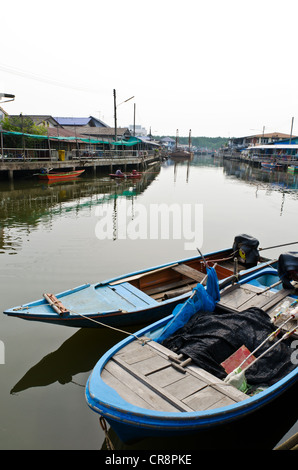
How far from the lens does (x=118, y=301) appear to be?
6.22 metres

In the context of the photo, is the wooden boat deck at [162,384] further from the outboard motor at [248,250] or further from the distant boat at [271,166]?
the distant boat at [271,166]

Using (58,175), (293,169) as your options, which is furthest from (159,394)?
(293,169)

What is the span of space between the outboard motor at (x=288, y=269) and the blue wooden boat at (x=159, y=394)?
2.47m

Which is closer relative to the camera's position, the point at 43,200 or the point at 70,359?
the point at 70,359

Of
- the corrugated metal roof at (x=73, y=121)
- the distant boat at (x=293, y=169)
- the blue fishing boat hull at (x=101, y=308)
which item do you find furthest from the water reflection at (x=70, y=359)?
the corrugated metal roof at (x=73, y=121)

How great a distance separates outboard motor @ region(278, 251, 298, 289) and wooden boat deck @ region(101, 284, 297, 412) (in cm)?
343

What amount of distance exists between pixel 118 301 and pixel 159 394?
2.58 metres

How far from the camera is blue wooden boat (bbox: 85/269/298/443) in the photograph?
3.43 m

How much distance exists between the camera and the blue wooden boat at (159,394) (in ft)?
11.3

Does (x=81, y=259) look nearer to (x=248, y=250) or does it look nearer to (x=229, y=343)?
(x=248, y=250)

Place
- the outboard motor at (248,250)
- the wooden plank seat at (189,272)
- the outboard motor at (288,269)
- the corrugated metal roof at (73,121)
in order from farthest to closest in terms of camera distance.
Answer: the corrugated metal roof at (73,121)
the outboard motor at (248,250)
the wooden plank seat at (189,272)
the outboard motor at (288,269)

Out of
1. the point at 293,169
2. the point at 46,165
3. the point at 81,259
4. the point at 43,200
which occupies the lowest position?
the point at 81,259

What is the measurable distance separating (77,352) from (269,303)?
154 inches

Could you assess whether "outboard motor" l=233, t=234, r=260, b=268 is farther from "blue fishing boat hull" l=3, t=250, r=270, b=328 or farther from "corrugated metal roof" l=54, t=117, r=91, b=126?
"corrugated metal roof" l=54, t=117, r=91, b=126
